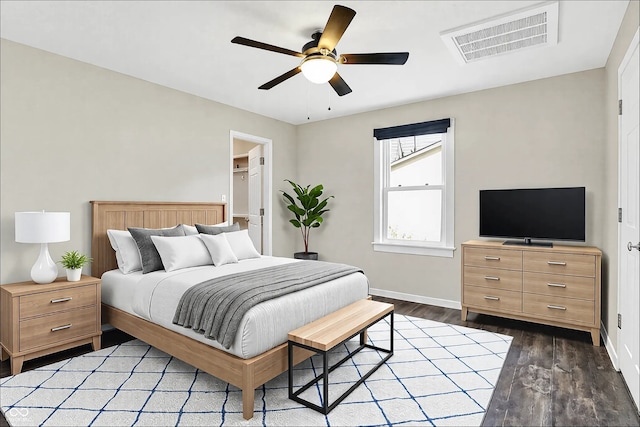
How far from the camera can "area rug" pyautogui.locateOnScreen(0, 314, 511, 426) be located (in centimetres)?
206

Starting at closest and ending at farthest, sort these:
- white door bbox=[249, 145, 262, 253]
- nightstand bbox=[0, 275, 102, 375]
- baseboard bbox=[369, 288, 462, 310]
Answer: nightstand bbox=[0, 275, 102, 375] < baseboard bbox=[369, 288, 462, 310] < white door bbox=[249, 145, 262, 253]

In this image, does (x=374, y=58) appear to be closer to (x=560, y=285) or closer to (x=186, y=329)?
(x=186, y=329)

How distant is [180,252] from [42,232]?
100 cm

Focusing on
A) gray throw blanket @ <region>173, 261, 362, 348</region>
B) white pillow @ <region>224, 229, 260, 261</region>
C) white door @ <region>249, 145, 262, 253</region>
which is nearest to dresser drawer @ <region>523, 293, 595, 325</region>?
gray throw blanket @ <region>173, 261, 362, 348</region>

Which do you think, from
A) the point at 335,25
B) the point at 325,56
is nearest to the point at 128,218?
the point at 325,56

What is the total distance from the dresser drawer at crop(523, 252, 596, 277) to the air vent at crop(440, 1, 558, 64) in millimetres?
1832

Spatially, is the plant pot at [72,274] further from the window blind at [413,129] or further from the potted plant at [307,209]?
the window blind at [413,129]

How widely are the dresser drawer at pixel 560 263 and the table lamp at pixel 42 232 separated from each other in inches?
159

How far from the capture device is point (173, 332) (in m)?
2.56

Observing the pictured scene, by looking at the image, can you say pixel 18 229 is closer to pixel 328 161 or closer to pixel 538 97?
pixel 328 161

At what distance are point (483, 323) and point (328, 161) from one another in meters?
3.01

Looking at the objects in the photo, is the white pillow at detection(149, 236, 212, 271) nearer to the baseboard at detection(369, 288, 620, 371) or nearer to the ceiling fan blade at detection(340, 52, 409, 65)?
the ceiling fan blade at detection(340, 52, 409, 65)

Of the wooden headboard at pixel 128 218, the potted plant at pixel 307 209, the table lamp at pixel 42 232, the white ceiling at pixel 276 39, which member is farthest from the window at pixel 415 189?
the table lamp at pixel 42 232

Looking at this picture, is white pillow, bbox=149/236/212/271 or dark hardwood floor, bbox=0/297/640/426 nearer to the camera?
dark hardwood floor, bbox=0/297/640/426
